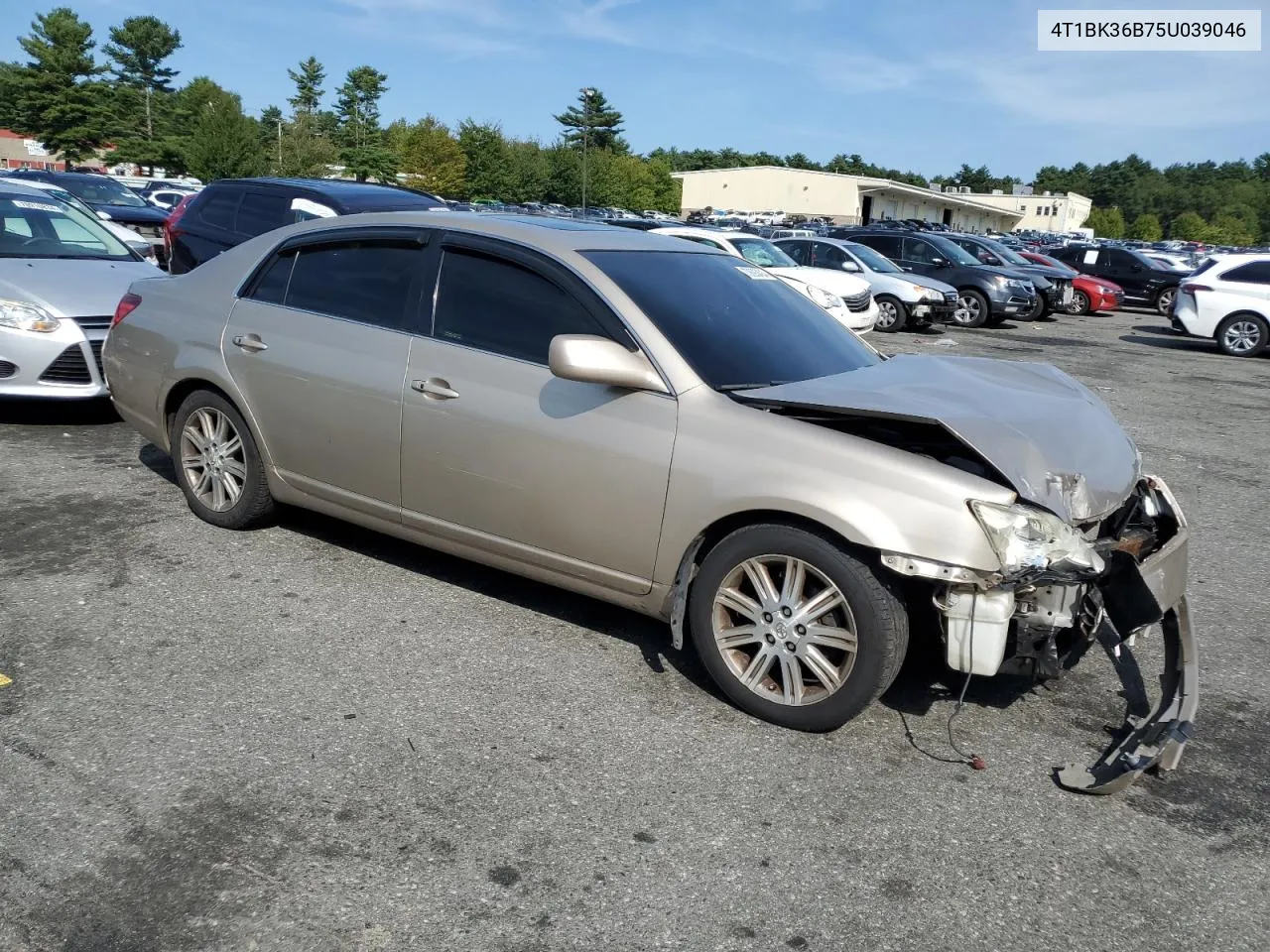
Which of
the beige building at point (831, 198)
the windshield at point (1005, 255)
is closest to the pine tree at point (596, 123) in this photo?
the beige building at point (831, 198)

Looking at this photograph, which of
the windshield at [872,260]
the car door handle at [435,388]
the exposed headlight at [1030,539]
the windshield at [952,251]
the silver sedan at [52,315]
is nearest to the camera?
the exposed headlight at [1030,539]

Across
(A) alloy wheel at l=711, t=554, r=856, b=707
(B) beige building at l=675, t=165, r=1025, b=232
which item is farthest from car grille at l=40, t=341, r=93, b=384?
(B) beige building at l=675, t=165, r=1025, b=232

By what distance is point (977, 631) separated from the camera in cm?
342

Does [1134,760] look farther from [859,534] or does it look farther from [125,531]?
[125,531]

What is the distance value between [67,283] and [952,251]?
56.5ft

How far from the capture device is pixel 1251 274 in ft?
60.3

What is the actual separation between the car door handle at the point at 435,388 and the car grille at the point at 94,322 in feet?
12.9

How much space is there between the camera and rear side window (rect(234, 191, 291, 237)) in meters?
10.2

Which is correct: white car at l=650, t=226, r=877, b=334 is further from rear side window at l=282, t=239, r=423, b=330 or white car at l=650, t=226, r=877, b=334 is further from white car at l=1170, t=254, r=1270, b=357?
rear side window at l=282, t=239, r=423, b=330

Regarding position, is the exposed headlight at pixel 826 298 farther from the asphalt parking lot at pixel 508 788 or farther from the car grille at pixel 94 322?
the asphalt parking lot at pixel 508 788

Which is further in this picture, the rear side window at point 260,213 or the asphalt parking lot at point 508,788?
the rear side window at point 260,213

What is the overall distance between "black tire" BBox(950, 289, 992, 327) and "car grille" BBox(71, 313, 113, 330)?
53.1 ft

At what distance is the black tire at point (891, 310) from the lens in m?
17.9

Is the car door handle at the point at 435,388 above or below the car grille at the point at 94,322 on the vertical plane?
above
